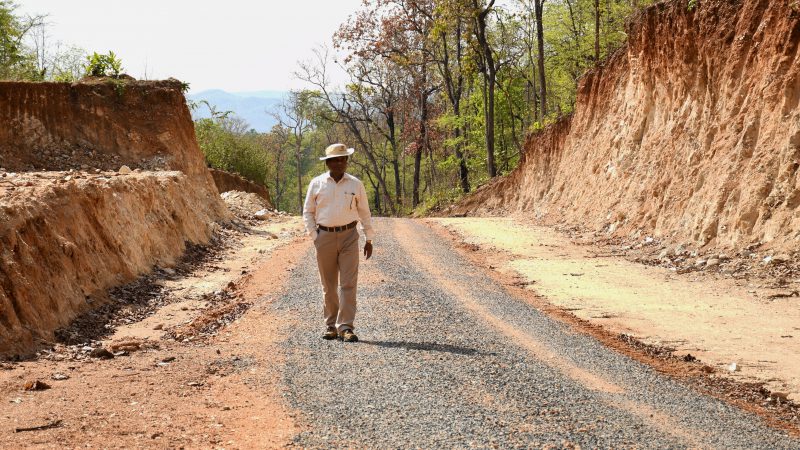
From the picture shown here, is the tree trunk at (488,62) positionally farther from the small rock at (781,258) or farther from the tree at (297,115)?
the tree at (297,115)

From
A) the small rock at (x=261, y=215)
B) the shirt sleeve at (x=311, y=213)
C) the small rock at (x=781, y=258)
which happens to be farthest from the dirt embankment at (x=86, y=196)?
the small rock at (x=781, y=258)

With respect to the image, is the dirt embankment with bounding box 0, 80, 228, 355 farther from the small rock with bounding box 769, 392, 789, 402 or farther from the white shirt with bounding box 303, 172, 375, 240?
the small rock with bounding box 769, 392, 789, 402

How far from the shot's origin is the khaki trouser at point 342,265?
→ 910cm

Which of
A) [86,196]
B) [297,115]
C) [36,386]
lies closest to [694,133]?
[86,196]

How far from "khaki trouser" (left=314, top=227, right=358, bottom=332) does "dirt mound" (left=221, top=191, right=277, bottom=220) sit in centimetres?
1939

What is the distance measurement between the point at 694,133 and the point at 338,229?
12195mm

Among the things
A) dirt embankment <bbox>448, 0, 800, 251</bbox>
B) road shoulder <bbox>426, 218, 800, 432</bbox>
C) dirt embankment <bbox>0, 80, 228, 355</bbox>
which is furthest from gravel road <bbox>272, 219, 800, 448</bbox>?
dirt embankment <bbox>448, 0, 800, 251</bbox>

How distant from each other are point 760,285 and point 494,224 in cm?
1473

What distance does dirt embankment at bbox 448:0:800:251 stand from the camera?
49.6 feet

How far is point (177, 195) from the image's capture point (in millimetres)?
20172

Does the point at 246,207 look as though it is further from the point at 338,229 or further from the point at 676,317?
the point at 338,229

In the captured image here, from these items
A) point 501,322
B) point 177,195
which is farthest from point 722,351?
point 177,195

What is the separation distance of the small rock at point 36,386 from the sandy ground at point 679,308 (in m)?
6.42

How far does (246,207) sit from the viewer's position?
31.3 metres
